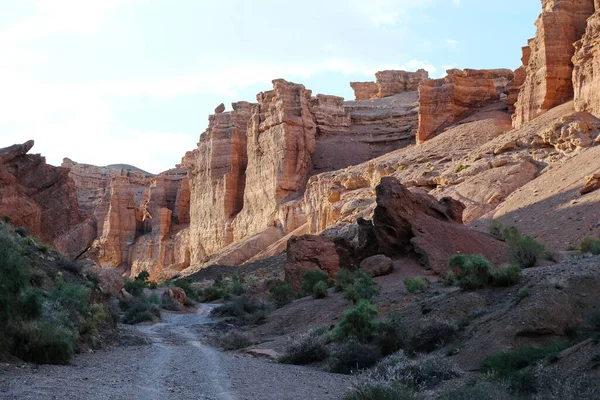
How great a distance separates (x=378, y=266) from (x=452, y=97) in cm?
3926

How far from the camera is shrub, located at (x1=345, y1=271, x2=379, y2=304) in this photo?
2016 cm

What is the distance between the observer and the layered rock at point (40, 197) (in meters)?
25.1

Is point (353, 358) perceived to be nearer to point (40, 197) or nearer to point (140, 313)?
point (140, 313)

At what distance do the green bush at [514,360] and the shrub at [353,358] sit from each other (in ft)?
9.18

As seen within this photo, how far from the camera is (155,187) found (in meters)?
88.8

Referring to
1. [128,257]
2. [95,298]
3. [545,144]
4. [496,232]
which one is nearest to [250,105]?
[128,257]

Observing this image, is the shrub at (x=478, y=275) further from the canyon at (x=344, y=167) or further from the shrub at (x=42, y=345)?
the canyon at (x=344, y=167)

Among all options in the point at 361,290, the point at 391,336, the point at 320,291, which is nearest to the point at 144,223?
the point at 320,291

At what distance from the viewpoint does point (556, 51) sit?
48062mm

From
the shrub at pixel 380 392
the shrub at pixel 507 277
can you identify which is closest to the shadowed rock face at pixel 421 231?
the shrub at pixel 507 277

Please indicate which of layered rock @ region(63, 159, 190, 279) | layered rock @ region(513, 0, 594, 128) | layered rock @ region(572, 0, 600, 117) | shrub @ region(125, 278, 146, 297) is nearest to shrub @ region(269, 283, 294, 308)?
shrub @ region(125, 278, 146, 297)

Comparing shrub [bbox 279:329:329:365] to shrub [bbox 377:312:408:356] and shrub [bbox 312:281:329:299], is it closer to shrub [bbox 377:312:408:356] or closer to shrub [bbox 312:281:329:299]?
shrub [bbox 377:312:408:356]

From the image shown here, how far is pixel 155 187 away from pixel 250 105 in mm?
18239

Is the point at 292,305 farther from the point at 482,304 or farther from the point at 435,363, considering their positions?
the point at 435,363
